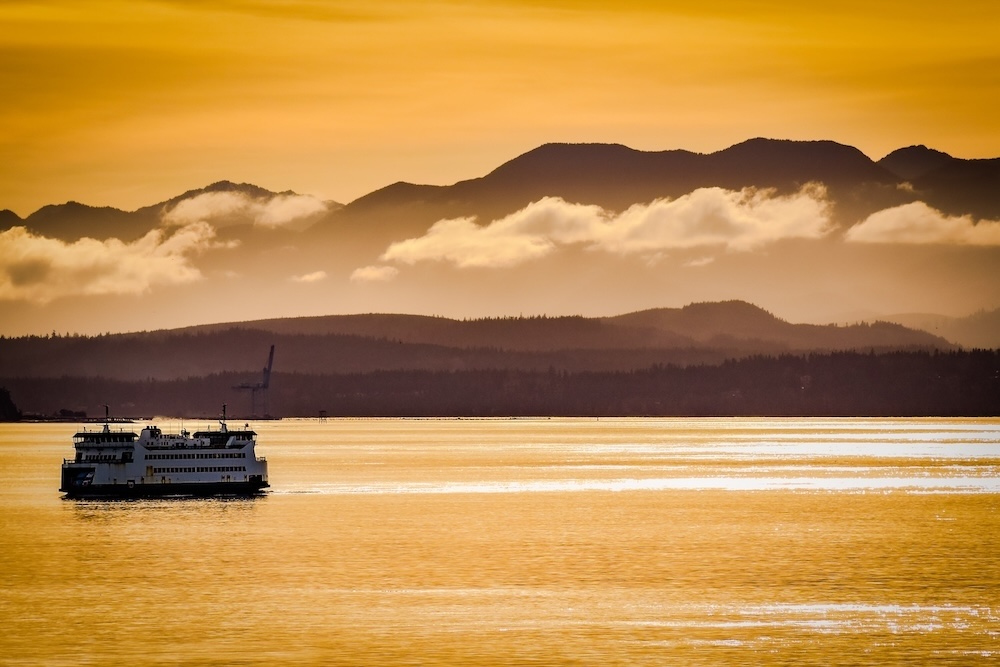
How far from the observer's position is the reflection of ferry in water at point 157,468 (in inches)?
7087

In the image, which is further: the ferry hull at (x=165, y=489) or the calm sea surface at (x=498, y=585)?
the ferry hull at (x=165, y=489)

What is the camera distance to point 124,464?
Answer: 180875 millimetres

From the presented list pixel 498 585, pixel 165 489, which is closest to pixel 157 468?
pixel 165 489

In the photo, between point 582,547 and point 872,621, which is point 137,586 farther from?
point 872,621

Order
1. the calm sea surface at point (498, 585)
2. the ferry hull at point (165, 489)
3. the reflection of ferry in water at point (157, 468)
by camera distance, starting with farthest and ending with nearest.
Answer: the reflection of ferry in water at point (157, 468) → the ferry hull at point (165, 489) → the calm sea surface at point (498, 585)

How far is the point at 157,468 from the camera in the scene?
182 m

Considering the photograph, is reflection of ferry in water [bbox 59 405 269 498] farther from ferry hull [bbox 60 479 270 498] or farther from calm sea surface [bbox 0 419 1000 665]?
calm sea surface [bbox 0 419 1000 665]

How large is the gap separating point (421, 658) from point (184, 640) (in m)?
13.7

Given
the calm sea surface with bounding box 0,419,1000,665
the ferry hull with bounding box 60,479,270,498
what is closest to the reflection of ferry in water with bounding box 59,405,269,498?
the ferry hull with bounding box 60,479,270,498

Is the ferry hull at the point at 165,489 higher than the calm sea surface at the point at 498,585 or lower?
higher

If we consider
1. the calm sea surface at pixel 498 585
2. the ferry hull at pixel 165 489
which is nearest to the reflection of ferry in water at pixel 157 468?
the ferry hull at pixel 165 489

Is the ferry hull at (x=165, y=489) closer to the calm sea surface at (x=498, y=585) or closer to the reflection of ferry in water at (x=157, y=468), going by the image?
the reflection of ferry in water at (x=157, y=468)

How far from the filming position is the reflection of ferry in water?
591 ft

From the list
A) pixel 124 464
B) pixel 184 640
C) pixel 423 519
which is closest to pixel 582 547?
pixel 423 519
